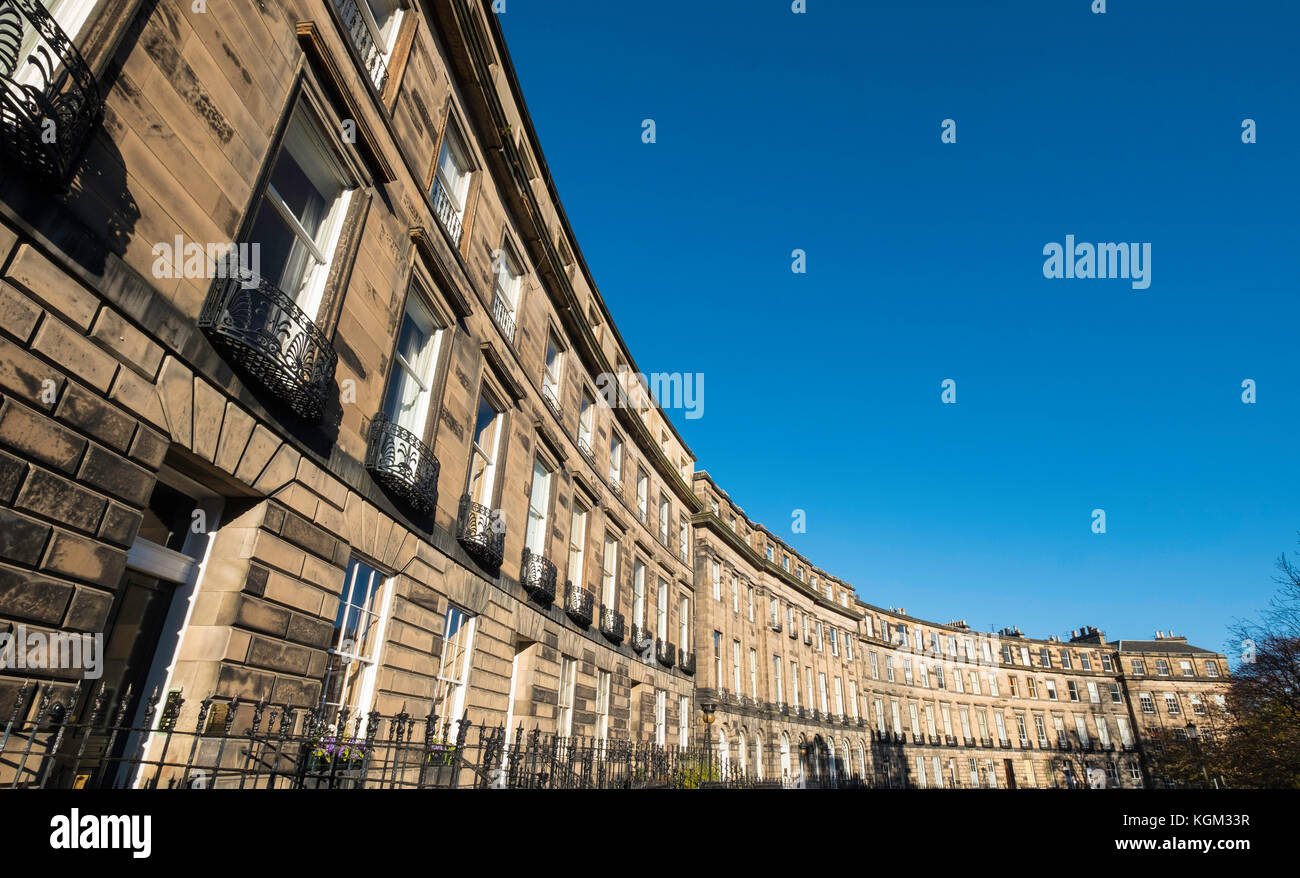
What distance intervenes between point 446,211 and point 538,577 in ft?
26.3

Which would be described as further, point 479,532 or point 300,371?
point 479,532

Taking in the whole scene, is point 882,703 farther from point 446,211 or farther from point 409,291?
point 409,291

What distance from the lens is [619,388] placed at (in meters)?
23.5

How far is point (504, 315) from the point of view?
14.9 metres

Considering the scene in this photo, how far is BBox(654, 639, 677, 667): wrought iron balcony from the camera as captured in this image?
2320 cm

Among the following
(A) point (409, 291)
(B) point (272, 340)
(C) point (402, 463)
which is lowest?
(C) point (402, 463)

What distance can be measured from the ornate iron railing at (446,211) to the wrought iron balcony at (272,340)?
15.9ft

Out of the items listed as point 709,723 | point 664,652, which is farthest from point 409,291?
point 709,723

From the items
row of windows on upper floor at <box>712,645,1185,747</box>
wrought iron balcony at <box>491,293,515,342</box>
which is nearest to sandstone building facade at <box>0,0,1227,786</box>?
wrought iron balcony at <box>491,293,515,342</box>

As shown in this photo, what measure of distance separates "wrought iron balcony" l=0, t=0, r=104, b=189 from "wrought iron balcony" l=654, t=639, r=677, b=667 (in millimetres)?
21288

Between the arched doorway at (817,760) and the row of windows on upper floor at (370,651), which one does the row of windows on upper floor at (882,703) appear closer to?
the arched doorway at (817,760)

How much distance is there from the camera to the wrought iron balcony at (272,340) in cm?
643
